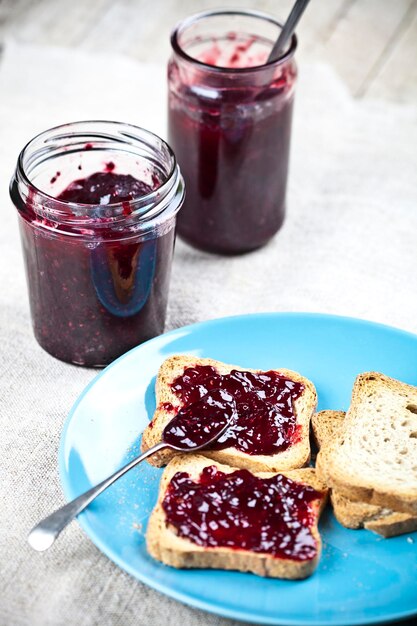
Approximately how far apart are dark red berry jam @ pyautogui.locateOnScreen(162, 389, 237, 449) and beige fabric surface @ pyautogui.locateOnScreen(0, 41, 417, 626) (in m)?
Answer: 0.38

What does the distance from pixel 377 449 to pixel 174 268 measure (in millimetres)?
1343

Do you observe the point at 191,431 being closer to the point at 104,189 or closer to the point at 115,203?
the point at 115,203

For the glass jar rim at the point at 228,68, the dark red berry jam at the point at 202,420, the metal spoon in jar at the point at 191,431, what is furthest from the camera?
the glass jar rim at the point at 228,68

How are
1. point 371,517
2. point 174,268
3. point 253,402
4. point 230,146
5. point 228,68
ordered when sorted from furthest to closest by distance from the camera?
point 174,268
point 230,146
point 228,68
point 253,402
point 371,517

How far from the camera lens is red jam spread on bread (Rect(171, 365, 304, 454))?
101 inches

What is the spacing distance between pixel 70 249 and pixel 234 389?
68 centimetres

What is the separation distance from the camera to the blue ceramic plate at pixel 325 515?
216 cm

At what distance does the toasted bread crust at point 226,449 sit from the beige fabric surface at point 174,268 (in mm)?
340

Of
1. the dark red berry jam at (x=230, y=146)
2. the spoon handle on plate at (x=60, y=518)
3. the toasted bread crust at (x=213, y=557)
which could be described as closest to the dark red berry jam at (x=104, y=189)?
the dark red berry jam at (x=230, y=146)

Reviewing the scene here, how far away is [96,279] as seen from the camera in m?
2.84

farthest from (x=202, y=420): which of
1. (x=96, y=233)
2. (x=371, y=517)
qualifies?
(x=96, y=233)

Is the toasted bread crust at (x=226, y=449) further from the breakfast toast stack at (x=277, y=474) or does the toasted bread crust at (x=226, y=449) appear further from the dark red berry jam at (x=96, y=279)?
the dark red berry jam at (x=96, y=279)

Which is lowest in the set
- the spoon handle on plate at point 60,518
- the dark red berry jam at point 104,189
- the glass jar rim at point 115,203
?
the spoon handle on plate at point 60,518

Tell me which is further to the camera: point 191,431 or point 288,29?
point 288,29
